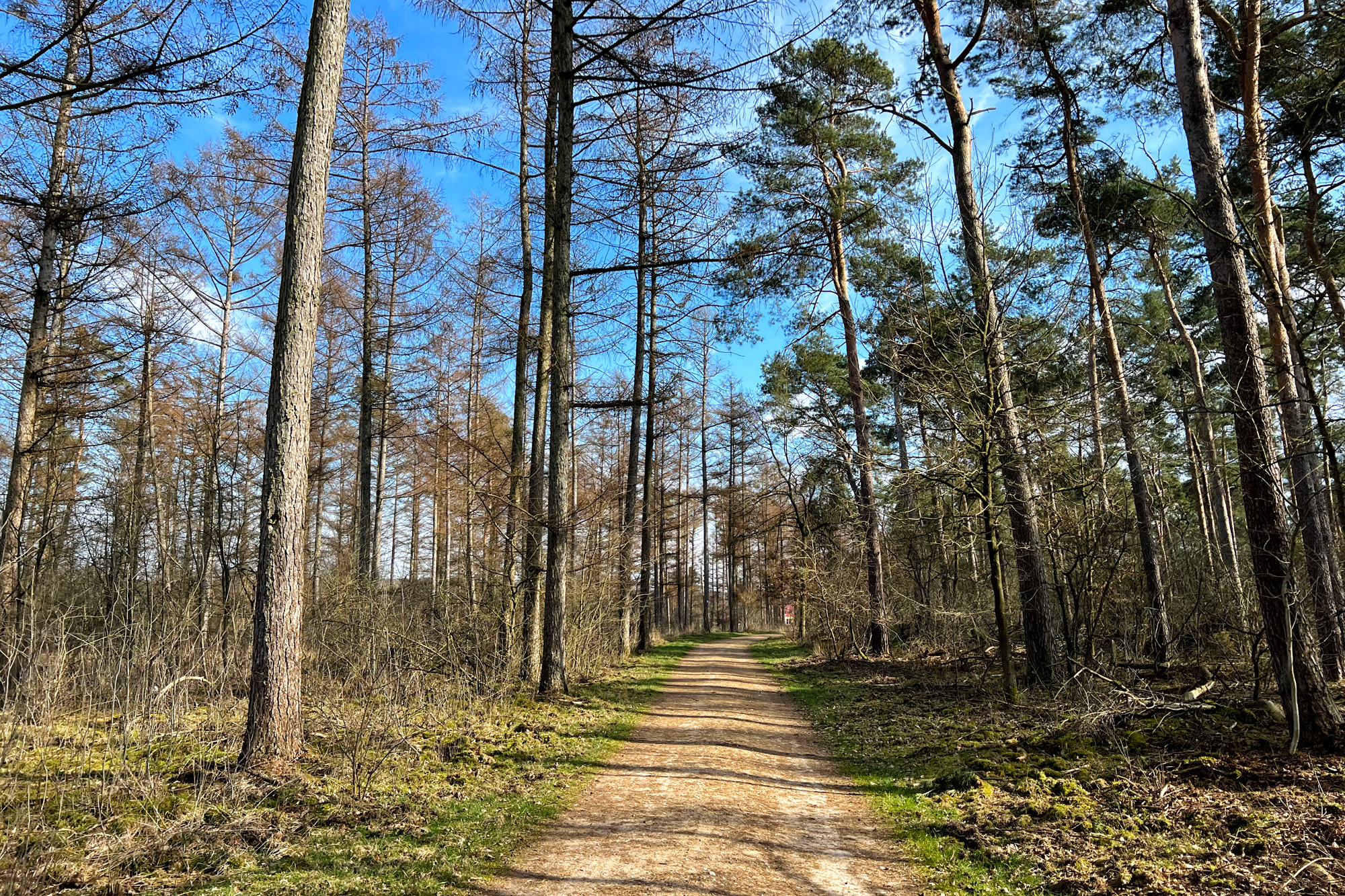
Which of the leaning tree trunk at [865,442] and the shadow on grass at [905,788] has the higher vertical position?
the leaning tree trunk at [865,442]

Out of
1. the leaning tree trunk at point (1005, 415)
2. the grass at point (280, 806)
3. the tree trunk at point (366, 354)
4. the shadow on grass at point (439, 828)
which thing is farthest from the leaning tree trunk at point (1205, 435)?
the tree trunk at point (366, 354)

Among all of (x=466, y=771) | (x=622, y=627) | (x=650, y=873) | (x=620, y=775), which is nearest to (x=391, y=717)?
(x=466, y=771)

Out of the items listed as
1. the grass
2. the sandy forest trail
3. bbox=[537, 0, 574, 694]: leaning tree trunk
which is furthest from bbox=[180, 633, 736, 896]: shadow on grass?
bbox=[537, 0, 574, 694]: leaning tree trunk

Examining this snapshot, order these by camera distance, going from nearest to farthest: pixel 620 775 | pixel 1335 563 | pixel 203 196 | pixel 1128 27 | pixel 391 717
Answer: pixel 391 717, pixel 620 775, pixel 1335 563, pixel 1128 27, pixel 203 196

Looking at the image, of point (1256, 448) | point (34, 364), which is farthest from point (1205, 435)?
point (34, 364)

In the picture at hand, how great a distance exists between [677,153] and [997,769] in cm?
850

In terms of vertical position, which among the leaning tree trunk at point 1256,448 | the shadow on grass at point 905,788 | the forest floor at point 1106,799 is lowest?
the shadow on grass at point 905,788

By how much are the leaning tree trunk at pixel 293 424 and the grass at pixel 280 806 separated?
35cm

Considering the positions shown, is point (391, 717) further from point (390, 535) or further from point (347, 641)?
point (390, 535)

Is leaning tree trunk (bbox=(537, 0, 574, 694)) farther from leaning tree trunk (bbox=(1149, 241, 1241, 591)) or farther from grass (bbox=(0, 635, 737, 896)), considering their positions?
leaning tree trunk (bbox=(1149, 241, 1241, 591))

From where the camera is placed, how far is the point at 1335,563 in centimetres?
762

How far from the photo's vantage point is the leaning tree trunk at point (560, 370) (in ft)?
31.2

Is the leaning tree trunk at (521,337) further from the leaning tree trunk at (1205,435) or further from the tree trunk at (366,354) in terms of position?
the leaning tree trunk at (1205,435)

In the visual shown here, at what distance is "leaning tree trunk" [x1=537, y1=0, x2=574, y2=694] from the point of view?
952 centimetres
